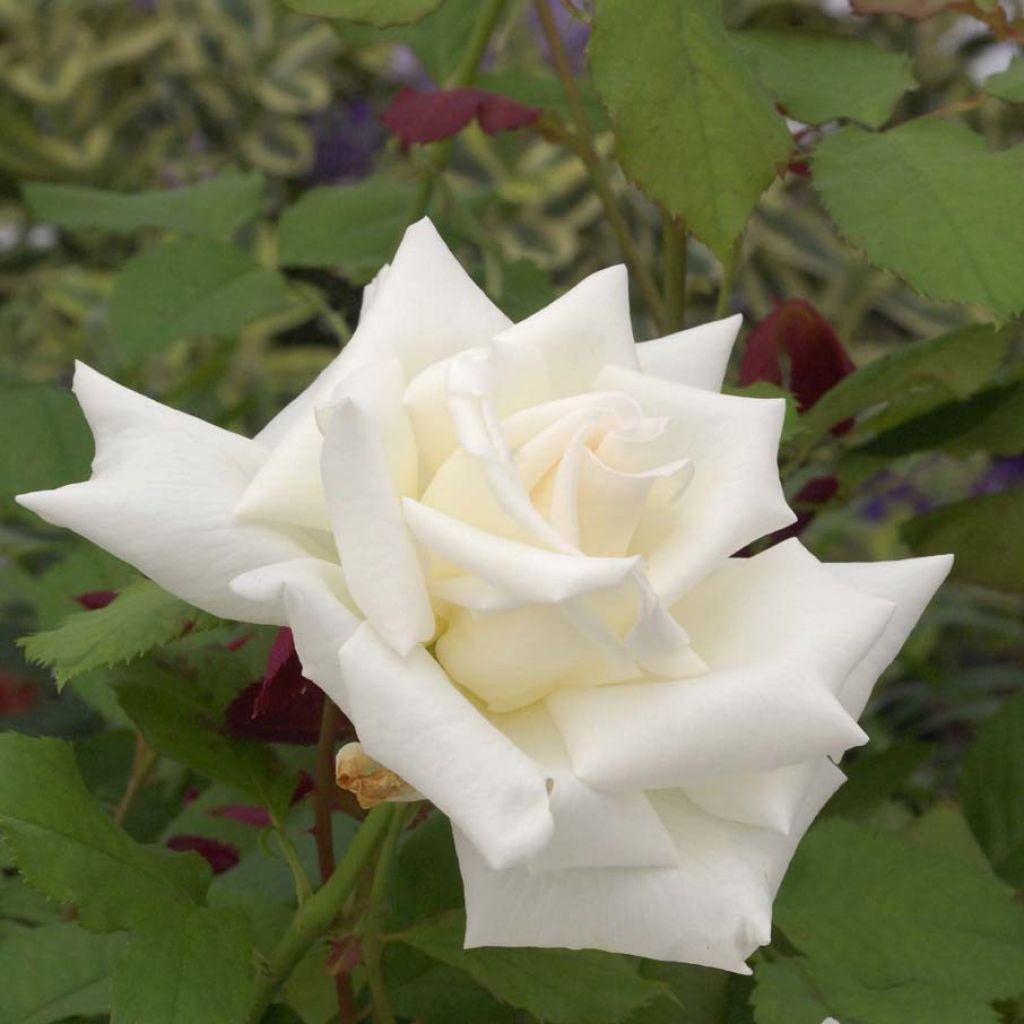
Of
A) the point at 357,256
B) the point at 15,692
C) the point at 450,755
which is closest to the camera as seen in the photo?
the point at 450,755

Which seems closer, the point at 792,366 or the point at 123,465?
the point at 123,465

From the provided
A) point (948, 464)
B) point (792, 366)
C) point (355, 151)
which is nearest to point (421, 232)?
point (792, 366)

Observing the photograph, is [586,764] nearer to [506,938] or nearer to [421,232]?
[506,938]

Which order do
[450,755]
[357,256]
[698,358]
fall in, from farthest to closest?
1. [357,256]
2. [698,358]
3. [450,755]

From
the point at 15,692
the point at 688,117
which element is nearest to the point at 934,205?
the point at 688,117

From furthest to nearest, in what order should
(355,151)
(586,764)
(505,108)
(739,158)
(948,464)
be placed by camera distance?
(355,151)
(948,464)
(505,108)
(739,158)
(586,764)

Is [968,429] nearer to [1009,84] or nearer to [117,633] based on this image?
[1009,84]
